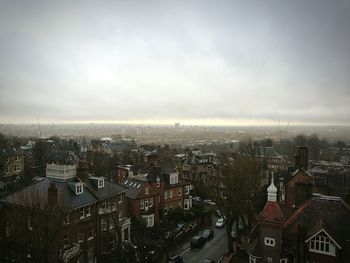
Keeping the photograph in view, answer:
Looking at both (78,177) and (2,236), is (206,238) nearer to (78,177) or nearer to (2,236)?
(78,177)

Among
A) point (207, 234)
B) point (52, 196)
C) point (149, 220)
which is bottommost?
point (207, 234)

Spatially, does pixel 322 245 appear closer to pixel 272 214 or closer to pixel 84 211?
pixel 272 214

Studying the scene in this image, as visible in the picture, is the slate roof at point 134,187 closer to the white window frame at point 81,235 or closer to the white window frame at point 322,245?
the white window frame at point 81,235

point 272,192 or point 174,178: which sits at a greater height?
point 272,192

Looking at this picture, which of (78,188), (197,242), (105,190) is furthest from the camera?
(197,242)

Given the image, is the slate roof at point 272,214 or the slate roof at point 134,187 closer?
the slate roof at point 272,214

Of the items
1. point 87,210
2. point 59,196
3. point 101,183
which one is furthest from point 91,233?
point 59,196

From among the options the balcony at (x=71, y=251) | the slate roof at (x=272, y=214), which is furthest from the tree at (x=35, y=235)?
the slate roof at (x=272, y=214)
